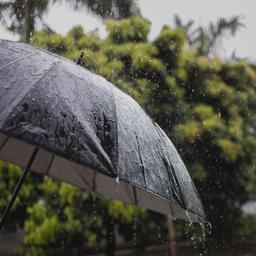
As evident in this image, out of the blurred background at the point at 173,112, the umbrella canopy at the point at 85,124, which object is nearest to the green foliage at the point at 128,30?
the blurred background at the point at 173,112

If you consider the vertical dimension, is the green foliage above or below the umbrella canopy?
above

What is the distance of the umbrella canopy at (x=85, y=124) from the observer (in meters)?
1.29

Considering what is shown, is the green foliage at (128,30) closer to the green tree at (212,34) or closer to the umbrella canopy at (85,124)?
the green tree at (212,34)

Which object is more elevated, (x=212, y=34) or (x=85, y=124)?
(x=212, y=34)

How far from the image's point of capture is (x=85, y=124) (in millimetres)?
1395

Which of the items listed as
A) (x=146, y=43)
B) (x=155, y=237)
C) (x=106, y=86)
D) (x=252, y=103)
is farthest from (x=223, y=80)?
(x=106, y=86)

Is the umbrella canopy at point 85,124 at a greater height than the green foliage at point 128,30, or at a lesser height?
lesser

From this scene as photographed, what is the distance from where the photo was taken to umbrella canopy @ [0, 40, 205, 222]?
1.29 meters

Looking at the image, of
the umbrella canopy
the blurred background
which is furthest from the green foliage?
the umbrella canopy

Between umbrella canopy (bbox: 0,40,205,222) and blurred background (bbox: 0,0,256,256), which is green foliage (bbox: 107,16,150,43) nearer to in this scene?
blurred background (bbox: 0,0,256,256)

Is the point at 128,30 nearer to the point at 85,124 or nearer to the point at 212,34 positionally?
the point at 212,34

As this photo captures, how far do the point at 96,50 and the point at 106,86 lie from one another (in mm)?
6478

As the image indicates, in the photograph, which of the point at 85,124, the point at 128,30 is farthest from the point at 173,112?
the point at 85,124

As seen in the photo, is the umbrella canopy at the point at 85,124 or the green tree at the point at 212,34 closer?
the umbrella canopy at the point at 85,124
